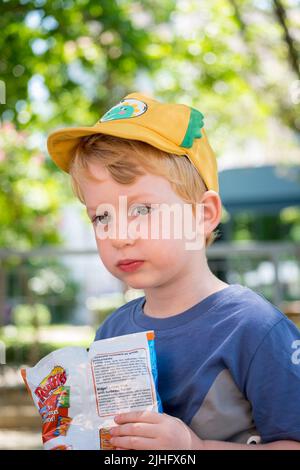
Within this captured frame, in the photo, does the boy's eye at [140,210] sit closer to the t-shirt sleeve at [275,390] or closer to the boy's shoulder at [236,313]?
the boy's shoulder at [236,313]

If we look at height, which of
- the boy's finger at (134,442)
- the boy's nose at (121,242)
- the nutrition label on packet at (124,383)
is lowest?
the boy's finger at (134,442)

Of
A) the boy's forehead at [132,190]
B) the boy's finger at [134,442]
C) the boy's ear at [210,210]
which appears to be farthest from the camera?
the boy's ear at [210,210]

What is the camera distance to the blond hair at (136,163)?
1.59 m

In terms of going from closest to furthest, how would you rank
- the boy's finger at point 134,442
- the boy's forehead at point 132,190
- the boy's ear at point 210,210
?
the boy's finger at point 134,442
the boy's forehead at point 132,190
the boy's ear at point 210,210

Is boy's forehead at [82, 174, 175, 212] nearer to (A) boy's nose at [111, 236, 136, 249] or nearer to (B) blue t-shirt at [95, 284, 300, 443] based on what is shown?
(A) boy's nose at [111, 236, 136, 249]

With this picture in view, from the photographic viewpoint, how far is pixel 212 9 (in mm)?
8234

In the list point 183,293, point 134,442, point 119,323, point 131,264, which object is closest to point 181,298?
point 183,293

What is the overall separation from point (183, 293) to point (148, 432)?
349mm

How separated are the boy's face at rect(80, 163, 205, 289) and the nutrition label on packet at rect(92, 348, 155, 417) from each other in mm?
198

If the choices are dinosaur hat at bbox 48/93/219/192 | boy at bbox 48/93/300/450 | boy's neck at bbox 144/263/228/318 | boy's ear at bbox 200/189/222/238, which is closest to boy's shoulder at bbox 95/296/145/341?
boy at bbox 48/93/300/450

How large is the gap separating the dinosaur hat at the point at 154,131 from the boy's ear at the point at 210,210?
0.07 ft

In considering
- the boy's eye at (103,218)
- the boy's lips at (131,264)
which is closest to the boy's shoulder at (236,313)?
the boy's lips at (131,264)

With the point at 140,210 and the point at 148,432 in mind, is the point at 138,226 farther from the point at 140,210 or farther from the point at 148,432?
the point at 148,432
